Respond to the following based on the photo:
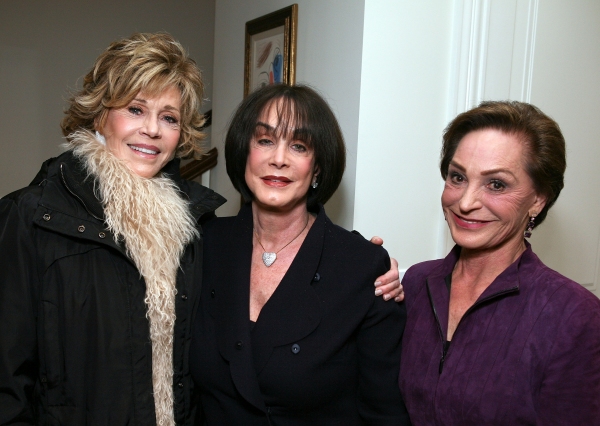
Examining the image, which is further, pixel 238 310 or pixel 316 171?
pixel 316 171

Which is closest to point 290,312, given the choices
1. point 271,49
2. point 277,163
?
point 277,163

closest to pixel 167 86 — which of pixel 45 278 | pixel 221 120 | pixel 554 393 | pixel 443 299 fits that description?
pixel 45 278

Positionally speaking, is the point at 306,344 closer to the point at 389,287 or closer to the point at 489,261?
the point at 389,287

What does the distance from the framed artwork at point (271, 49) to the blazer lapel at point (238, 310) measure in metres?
0.96

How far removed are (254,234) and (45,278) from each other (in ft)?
2.17

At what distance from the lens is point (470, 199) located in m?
1.48

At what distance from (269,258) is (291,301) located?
19cm

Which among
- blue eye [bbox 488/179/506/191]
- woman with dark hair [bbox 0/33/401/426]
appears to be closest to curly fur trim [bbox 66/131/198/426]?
woman with dark hair [bbox 0/33/401/426]

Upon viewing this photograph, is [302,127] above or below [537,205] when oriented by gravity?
above

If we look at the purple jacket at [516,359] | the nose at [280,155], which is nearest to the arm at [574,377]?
the purple jacket at [516,359]

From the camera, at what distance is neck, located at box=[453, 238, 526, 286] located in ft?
5.02

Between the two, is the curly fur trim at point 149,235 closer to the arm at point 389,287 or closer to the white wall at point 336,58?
the arm at point 389,287

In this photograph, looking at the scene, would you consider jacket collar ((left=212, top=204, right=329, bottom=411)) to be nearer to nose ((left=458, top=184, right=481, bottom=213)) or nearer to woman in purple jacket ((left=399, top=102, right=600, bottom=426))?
woman in purple jacket ((left=399, top=102, right=600, bottom=426))

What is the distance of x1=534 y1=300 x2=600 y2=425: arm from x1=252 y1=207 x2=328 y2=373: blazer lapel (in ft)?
2.04
